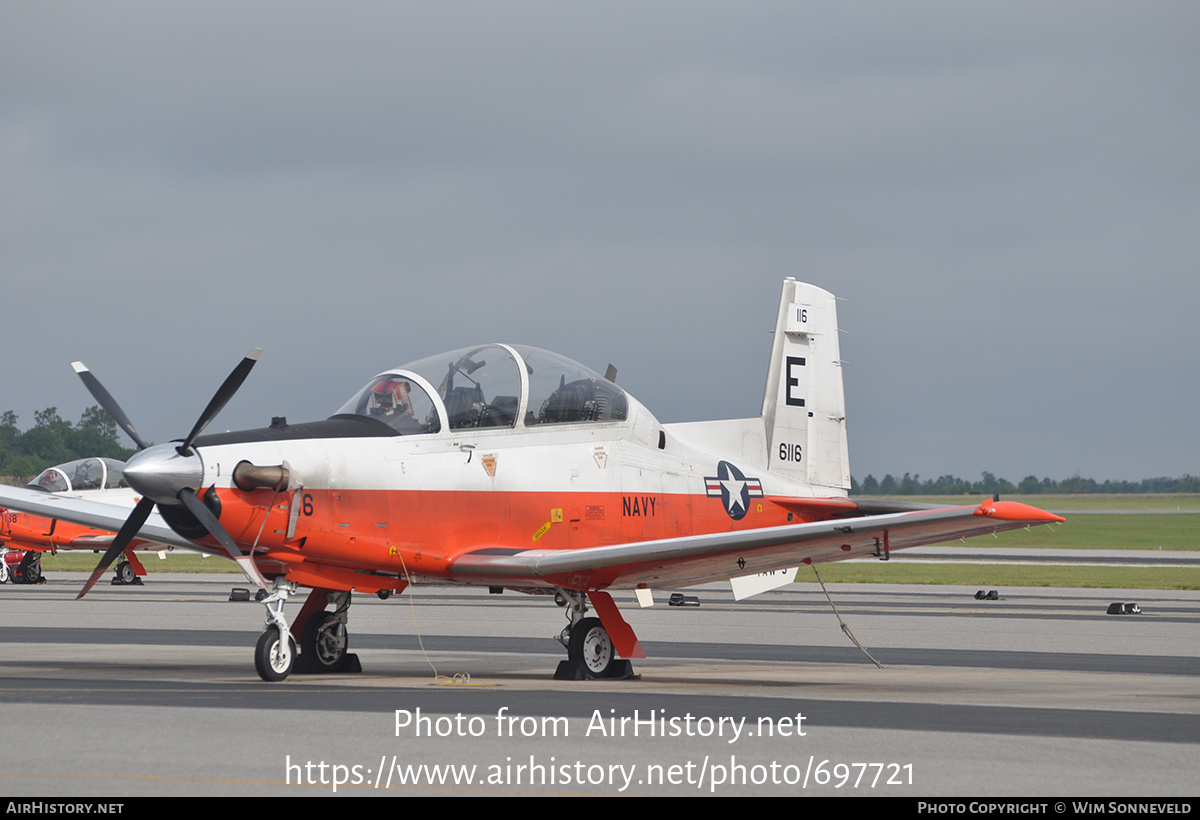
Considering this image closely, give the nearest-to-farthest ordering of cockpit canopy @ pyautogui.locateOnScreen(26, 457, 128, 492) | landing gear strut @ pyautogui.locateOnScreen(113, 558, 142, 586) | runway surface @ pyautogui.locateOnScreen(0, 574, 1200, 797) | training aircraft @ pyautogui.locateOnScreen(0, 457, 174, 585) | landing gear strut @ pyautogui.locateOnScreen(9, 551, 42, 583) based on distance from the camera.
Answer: runway surface @ pyautogui.locateOnScreen(0, 574, 1200, 797), training aircraft @ pyautogui.locateOnScreen(0, 457, 174, 585), cockpit canopy @ pyautogui.locateOnScreen(26, 457, 128, 492), landing gear strut @ pyautogui.locateOnScreen(113, 558, 142, 586), landing gear strut @ pyautogui.locateOnScreen(9, 551, 42, 583)

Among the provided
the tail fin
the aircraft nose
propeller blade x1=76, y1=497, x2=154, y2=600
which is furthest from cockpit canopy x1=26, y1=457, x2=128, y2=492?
the aircraft nose

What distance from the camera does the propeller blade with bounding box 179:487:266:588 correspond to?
11427 mm

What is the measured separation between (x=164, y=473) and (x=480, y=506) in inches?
129

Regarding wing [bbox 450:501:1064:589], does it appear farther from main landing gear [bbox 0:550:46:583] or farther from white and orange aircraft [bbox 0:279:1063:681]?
main landing gear [bbox 0:550:46:583]

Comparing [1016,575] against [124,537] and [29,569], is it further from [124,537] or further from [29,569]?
[124,537]

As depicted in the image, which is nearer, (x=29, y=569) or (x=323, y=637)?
(x=323, y=637)

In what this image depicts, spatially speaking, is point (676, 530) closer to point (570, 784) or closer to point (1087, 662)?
point (1087, 662)

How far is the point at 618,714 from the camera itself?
9.97 metres

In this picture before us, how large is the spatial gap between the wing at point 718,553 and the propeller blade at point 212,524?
7.03ft

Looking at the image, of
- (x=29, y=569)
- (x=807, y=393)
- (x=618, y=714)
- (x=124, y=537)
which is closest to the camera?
(x=618, y=714)

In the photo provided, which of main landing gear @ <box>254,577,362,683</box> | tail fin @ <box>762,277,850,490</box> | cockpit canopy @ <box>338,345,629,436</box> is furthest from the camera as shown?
tail fin @ <box>762,277,850,490</box>

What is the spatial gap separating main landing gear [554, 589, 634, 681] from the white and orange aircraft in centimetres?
2

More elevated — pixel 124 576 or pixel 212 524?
pixel 212 524

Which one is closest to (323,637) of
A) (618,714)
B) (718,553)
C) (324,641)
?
(324,641)
